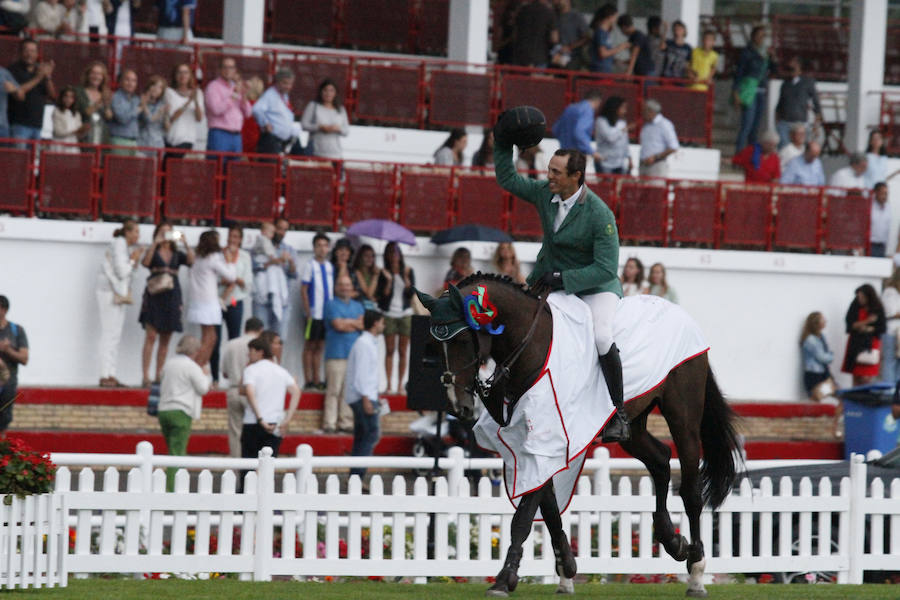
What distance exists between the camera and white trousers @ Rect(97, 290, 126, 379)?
18875 mm

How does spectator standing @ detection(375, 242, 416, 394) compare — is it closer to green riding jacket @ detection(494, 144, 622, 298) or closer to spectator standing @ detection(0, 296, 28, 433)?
spectator standing @ detection(0, 296, 28, 433)

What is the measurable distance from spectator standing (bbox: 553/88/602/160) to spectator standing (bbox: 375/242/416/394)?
10.3 ft

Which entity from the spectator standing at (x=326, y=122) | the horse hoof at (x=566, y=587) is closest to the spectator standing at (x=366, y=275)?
the spectator standing at (x=326, y=122)

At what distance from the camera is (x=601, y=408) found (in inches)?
390

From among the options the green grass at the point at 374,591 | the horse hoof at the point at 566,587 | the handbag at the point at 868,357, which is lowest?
the green grass at the point at 374,591

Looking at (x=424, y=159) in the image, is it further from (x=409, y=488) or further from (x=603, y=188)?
(x=409, y=488)

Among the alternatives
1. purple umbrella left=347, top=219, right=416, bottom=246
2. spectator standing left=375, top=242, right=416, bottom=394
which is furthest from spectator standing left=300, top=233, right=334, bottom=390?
spectator standing left=375, top=242, right=416, bottom=394

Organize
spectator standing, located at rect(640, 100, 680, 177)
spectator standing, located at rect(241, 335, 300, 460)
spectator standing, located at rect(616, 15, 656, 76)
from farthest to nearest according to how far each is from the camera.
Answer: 1. spectator standing, located at rect(616, 15, 656, 76)
2. spectator standing, located at rect(640, 100, 680, 177)
3. spectator standing, located at rect(241, 335, 300, 460)

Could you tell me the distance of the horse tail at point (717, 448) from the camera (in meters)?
11.3

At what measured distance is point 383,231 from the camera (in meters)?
20.0

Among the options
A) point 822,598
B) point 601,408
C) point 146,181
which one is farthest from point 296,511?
point 146,181

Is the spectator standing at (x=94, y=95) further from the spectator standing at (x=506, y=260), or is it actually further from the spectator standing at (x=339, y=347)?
the spectator standing at (x=506, y=260)

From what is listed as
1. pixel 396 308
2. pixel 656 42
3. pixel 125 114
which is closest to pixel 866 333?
pixel 656 42

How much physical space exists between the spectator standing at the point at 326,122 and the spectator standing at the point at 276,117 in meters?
0.26
